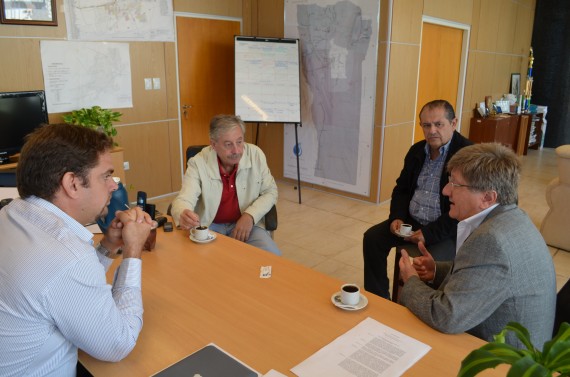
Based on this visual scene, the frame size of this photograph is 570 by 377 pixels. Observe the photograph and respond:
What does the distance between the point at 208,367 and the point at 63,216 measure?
1.85 feet

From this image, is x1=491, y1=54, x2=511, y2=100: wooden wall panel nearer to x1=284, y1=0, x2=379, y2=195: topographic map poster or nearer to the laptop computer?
x1=284, y1=0, x2=379, y2=195: topographic map poster

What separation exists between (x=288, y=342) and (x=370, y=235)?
161 centimetres

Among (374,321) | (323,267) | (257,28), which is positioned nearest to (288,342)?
(374,321)

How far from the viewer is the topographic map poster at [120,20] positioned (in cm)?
415

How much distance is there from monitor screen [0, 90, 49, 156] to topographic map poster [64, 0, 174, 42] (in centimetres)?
70

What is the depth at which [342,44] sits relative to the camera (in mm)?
4770

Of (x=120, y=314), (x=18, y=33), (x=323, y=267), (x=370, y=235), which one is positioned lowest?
(x=323, y=267)

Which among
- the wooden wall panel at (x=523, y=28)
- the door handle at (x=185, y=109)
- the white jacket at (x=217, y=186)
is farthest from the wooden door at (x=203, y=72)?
the wooden wall panel at (x=523, y=28)

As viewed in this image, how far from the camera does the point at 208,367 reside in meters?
1.21

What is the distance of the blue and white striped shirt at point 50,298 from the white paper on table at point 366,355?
531mm

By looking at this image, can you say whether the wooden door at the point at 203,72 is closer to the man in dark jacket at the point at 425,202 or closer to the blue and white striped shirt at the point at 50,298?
the man in dark jacket at the point at 425,202

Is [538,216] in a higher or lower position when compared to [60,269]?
lower

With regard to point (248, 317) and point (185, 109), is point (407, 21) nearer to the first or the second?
point (185, 109)

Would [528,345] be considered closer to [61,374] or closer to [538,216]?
[61,374]
